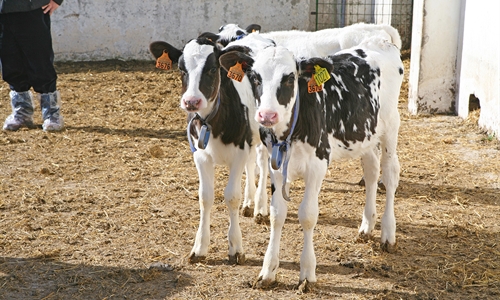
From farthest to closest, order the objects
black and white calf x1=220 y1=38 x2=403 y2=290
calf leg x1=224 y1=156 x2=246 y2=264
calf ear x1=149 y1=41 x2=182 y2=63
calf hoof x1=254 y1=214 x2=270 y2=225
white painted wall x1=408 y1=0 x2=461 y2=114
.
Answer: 1. white painted wall x1=408 y1=0 x2=461 y2=114
2. calf hoof x1=254 y1=214 x2=270 y2=225
3. calf ear x1=149 y1=41 x2=182 y2=63
4. calf leg x1=224 y1=156 x2=246 y2=264
5. black and white calf x1=220 y1=38 x2=403 y2=290

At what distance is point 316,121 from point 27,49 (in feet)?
17.7

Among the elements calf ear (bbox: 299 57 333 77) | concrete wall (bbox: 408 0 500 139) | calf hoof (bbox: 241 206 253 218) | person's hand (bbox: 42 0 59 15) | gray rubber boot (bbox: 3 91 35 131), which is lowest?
calf hoof (bbox: 241 206 253 218)

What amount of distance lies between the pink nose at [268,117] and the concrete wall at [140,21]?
32.7ft

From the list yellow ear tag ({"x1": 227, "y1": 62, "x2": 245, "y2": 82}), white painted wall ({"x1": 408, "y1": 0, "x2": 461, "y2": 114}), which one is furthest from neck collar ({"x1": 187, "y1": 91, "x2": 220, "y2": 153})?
white painted wall ({"x1": 408, "y1": 0, "x2": 461, "y2": 114})

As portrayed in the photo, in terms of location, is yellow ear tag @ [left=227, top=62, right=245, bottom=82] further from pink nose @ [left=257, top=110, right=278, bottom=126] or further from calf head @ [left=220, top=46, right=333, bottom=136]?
pink nose @ [left=257, top=110, right=278, bottom=126]

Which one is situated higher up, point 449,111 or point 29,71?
point 29,71

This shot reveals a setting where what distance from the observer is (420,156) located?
25.8ft

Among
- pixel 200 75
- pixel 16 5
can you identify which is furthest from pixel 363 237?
pixel 16 5

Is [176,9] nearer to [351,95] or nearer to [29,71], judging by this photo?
[29,71]

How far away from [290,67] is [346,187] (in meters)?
2.76

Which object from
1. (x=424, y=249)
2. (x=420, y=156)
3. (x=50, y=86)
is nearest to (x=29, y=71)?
(x=50, y=86)

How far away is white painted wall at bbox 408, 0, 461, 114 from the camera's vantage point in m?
9.56

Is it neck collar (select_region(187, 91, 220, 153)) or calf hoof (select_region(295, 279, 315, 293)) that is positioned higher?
neck collar (select_region(187, 91, 220, 153))

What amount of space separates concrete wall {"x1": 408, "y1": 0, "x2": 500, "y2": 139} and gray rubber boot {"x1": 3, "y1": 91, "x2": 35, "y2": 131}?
552 cm
